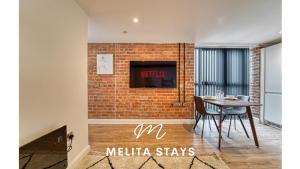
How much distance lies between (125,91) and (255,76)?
12.0ft

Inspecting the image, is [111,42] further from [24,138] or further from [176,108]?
[24,138]

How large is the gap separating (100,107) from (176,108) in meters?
2.01

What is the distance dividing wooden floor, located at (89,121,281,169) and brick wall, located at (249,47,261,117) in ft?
2.87

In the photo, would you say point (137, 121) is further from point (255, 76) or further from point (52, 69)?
point (255, 76)

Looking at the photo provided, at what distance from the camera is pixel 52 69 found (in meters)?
1.79

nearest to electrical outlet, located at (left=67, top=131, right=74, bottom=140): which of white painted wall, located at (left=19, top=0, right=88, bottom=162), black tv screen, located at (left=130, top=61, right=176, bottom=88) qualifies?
white painted wall, located at (left=19, top=0, right=88, bottom=162)

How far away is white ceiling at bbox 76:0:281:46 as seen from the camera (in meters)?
2.46

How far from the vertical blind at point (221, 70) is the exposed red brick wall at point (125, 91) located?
788 mm

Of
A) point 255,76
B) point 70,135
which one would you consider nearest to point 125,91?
point 70,135

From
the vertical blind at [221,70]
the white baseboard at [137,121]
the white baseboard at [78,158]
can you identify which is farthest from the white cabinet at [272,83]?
the white baseboard at [78,158]

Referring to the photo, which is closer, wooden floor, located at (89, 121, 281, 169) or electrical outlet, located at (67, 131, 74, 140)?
electrical outlet, located at (67, 131, 74, 140)

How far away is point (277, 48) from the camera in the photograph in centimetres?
425

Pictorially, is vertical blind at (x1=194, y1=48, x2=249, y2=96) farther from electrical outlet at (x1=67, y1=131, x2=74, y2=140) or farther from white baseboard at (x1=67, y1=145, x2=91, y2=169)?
electrical outlet at (x1=67, y1=131, x2=74, y2=140)

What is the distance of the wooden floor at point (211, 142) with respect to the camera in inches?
102
